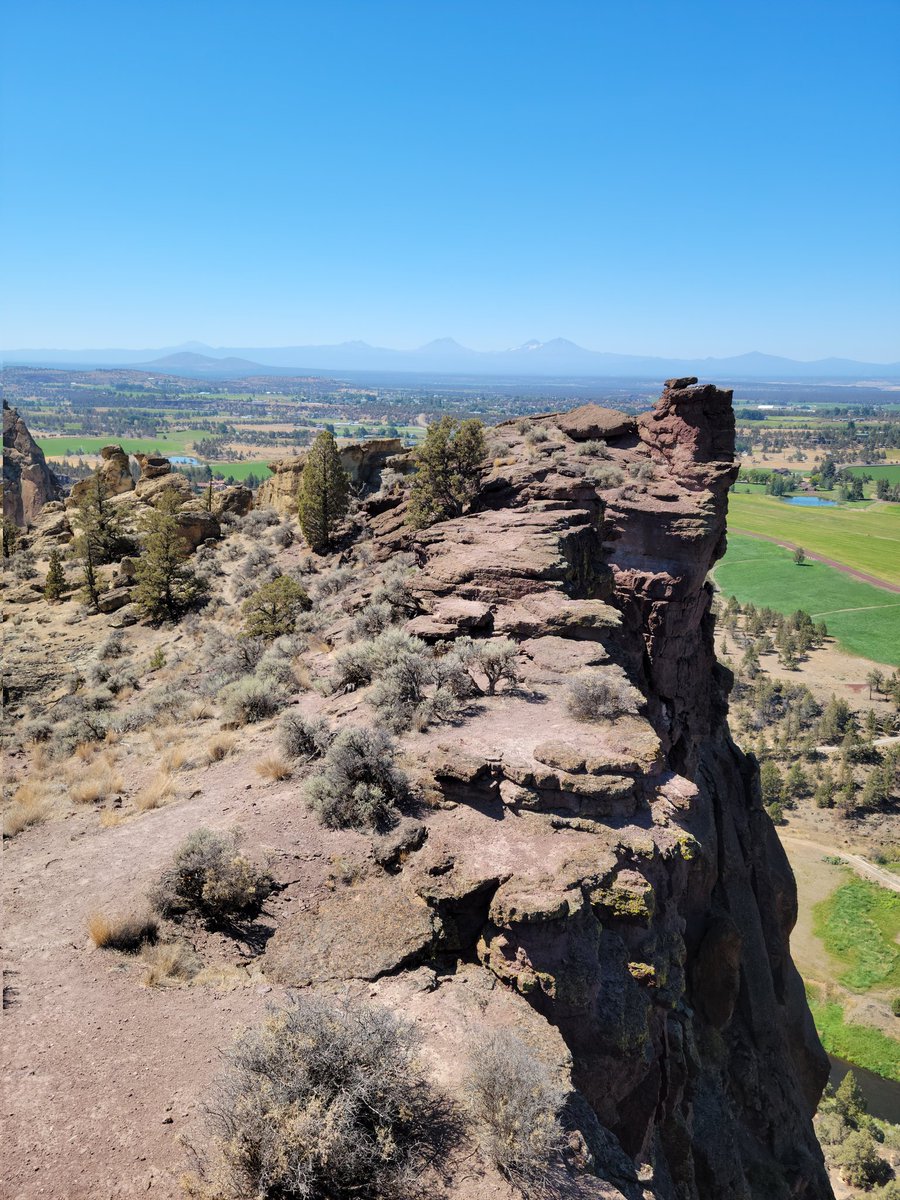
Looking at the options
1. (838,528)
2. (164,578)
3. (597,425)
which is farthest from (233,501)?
(838,528)

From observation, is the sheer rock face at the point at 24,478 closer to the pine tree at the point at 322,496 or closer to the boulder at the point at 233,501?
the boulder at the point at 233,501

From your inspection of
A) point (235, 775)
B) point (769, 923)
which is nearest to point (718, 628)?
point (769, 923)

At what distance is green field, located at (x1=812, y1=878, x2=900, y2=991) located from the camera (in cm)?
3888

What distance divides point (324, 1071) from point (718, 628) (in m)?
101

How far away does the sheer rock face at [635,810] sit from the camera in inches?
334

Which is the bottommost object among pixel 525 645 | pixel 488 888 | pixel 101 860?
pixel 101 860

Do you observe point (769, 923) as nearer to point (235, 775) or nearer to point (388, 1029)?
point (235, 775)

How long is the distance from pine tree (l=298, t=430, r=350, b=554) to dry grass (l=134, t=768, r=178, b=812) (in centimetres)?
1963

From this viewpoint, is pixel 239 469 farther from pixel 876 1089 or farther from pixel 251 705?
pixel 876 1089

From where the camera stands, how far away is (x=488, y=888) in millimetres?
8680

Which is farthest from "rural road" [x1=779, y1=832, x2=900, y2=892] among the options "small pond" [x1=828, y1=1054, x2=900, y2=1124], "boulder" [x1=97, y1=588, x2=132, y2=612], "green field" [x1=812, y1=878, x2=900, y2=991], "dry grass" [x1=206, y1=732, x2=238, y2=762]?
"dry grass" [x1=206, y1=732, x2=238, y2=762]

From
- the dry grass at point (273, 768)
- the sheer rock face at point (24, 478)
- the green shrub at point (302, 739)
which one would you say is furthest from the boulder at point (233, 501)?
the dry grass at point (273, 768)

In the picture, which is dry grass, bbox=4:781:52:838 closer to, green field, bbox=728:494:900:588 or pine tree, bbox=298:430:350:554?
pine tree, bbox=298:430:350:554

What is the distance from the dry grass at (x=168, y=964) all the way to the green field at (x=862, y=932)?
1714 inches
